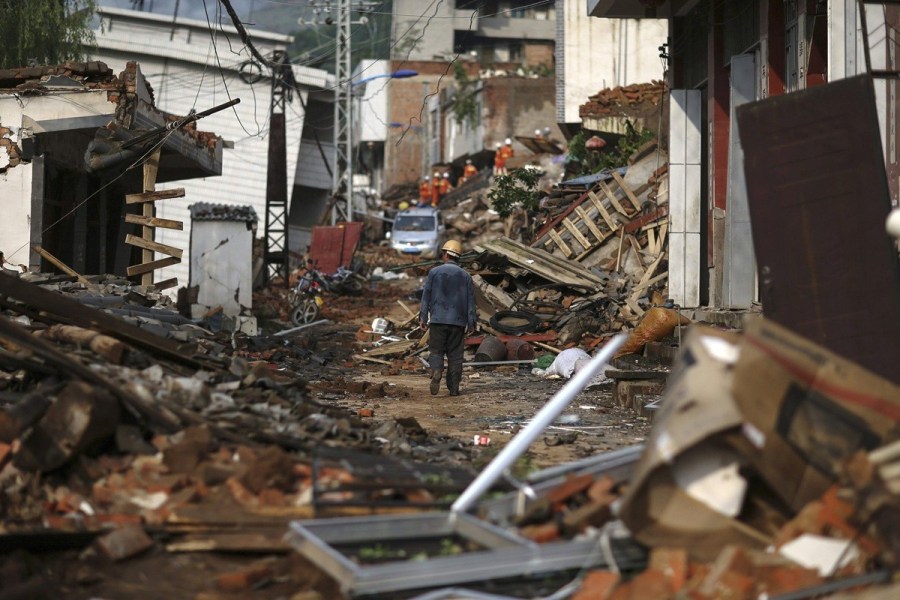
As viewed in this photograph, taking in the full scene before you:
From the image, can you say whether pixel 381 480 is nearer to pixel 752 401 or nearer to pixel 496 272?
pixel 752 401

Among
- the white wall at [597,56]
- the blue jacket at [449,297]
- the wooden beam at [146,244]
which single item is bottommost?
the blue jacket at [449,297]

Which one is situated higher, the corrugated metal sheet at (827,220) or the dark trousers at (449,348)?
the corrugated metal sheet at (827,220)

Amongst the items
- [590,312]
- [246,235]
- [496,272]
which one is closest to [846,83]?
[590,312]

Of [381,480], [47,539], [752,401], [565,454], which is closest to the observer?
[752,401]

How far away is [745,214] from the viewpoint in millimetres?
14070

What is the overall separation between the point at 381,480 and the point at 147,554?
1.30 metres

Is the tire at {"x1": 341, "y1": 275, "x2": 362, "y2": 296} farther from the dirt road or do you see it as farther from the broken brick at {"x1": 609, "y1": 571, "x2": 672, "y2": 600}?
the broken brick at {"x1": 609, "y1": 571, "x2": 672, "y2": 600}

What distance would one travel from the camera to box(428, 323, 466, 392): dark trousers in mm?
14508

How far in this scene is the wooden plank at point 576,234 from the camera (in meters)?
25.5

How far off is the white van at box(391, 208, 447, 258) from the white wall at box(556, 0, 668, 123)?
6.13 metres

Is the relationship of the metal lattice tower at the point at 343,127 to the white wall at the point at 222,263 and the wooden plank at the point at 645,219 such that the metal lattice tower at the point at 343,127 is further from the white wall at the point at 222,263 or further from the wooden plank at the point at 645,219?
the wooden plank at the point at 645,219

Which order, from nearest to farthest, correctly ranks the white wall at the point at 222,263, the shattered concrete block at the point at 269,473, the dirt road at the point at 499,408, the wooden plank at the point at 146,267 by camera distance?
the shattered concrete block at the point at 269,473
the dirt road at the point at 499,408
the wooden plank at the point at 146,267
the white wall at the point at 222,263

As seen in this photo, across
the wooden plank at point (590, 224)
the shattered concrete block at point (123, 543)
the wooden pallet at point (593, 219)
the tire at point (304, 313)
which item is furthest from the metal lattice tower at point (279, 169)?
the shattered concrete block at point (123, 543)

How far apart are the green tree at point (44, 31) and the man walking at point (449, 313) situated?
17.3m
